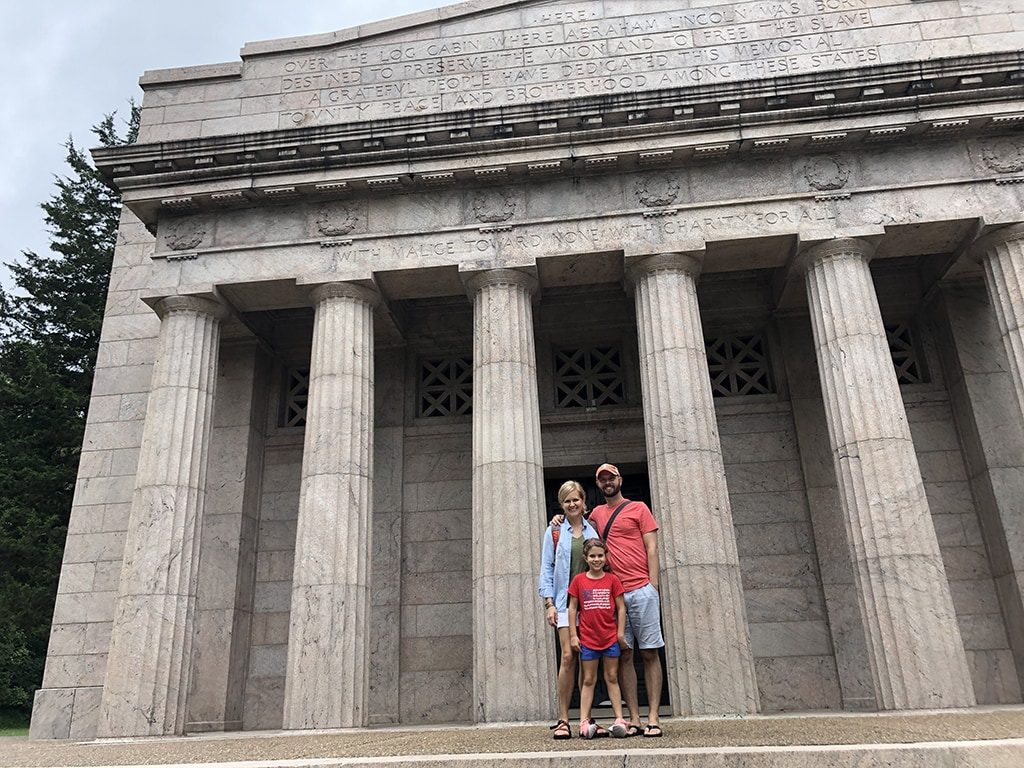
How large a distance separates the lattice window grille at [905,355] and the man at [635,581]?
1201 cm

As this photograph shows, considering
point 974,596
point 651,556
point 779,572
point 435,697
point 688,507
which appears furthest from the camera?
point 779,572

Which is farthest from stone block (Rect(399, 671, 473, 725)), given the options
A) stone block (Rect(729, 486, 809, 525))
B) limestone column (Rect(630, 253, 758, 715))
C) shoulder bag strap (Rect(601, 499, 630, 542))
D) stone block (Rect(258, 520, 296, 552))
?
shoulder bag strap (Rect(601, 499, 630, 542))

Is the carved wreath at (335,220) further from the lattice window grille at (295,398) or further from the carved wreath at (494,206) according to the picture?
the lattice window grille at (295,398)

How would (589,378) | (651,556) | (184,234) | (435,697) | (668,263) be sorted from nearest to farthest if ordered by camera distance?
1. (651,556)
2. (668,263)
3. (184,234)
4. (435,697)
5. (589,378)

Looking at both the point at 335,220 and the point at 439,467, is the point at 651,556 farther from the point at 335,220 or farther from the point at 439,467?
the point at 439,467

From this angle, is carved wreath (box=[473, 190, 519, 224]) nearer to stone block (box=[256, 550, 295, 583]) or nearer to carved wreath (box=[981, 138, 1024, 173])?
stone block (box=[256, 550, 295, 583])

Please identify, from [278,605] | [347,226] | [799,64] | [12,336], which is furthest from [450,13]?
[12,336]

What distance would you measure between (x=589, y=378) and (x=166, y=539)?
31.5 ft

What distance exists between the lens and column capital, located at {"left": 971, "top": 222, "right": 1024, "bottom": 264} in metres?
14.3

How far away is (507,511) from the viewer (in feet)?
44.7

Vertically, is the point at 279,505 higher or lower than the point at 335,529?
higher

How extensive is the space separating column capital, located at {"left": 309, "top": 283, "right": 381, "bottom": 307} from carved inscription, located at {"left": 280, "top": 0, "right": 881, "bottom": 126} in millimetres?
4671

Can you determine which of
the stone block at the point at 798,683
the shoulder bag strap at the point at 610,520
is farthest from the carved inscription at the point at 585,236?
the stone block at the point at 798,683

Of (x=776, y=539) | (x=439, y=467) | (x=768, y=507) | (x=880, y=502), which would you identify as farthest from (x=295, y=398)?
(x=880, y=502)
